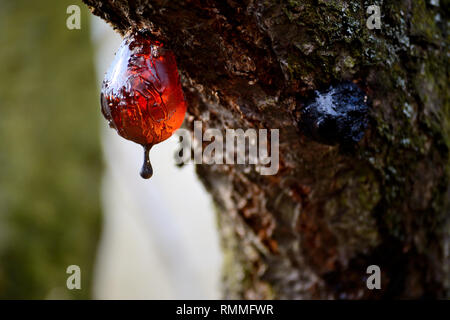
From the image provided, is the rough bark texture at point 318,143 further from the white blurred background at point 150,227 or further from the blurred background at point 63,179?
the white blurred background at point 150,227

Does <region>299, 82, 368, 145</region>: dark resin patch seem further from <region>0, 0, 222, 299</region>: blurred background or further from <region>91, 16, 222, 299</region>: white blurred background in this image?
<region>91, 16, 222, 299</region>: white blurred background

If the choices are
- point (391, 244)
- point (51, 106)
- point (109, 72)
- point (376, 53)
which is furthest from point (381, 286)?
point (51, 106)

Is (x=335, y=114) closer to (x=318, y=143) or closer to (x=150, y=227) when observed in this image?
(x=318, y=143)

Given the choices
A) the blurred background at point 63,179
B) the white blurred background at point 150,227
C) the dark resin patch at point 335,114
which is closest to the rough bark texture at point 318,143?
the dark resin patch at point 335,114

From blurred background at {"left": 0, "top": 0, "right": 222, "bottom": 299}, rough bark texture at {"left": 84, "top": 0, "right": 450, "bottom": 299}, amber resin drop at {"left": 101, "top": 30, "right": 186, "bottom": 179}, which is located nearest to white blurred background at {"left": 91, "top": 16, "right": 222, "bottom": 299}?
blurred background at {"left": 0, "top": 0, "right": 222, "bottom": 299}
